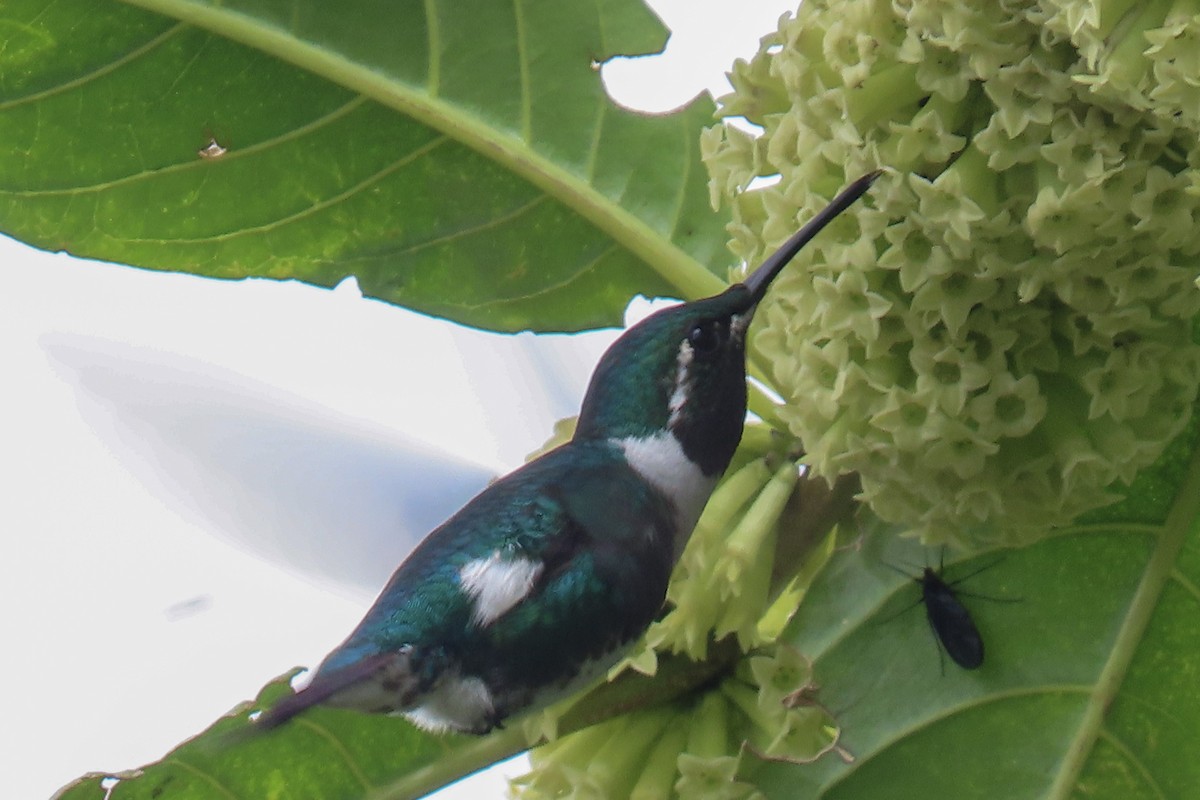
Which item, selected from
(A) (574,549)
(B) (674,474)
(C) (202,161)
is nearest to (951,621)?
(B) (674,474)

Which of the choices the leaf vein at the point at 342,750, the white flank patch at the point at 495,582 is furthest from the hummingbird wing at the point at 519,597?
the leaf vein at the point at 342,750

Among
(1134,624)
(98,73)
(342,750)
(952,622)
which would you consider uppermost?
(98,73)

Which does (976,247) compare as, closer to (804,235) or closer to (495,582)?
(804,235)

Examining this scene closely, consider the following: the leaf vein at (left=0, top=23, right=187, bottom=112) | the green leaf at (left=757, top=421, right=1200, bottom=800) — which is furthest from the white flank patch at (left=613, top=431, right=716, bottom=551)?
the leaf vein at (left=0, top=23, right=187, bottom=112)

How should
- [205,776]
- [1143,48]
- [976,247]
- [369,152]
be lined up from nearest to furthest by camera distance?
[1143,48], [976,247], [205,776], [369,152]

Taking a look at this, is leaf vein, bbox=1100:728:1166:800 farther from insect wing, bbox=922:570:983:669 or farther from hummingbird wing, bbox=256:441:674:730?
hummingbird wing, bbox=256:441:674:730
